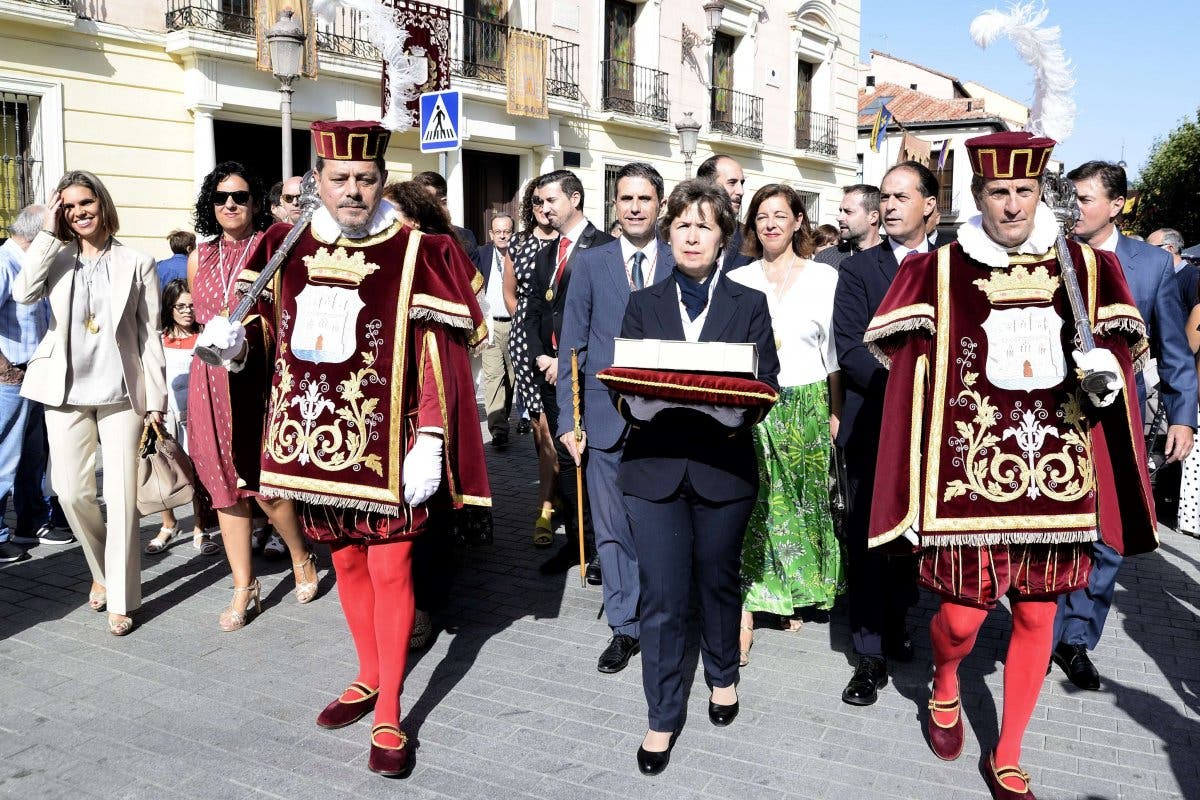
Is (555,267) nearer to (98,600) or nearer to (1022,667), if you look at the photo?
(98,600)

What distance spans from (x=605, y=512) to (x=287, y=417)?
1.62 meters

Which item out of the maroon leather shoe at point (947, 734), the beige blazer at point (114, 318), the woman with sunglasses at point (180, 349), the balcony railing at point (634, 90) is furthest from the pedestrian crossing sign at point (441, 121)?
the balcony railing at point (634, 90)

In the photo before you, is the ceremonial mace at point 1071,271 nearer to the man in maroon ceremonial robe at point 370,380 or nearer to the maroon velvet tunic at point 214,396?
the man in maroon ceremonial robe at point 370,380

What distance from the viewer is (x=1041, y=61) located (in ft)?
13.0

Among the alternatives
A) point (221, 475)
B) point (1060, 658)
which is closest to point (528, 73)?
point (221, 475)

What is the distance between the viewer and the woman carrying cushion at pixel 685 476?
141 inches

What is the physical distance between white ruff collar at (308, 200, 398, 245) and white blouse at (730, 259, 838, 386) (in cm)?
Result: 163

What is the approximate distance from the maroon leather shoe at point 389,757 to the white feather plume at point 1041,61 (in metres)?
3.17

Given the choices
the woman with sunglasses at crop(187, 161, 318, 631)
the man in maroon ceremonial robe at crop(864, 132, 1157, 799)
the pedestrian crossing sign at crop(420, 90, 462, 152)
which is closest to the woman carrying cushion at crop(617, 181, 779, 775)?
the man in maroon ceremonial robe at crop(864, 132, 1157, 799)

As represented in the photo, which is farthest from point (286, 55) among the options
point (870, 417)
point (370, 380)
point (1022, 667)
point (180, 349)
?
point (1022, 667)

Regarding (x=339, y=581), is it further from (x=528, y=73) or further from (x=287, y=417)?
(x=528, y=73)

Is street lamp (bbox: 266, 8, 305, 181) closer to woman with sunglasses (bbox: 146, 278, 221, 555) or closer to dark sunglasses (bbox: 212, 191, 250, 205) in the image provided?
woman with sunglasses (bbox: 146, 278, 221, 555)

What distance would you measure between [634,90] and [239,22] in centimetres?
867

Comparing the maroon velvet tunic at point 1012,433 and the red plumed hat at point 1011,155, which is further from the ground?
the red plumed hat at point 1011,155
